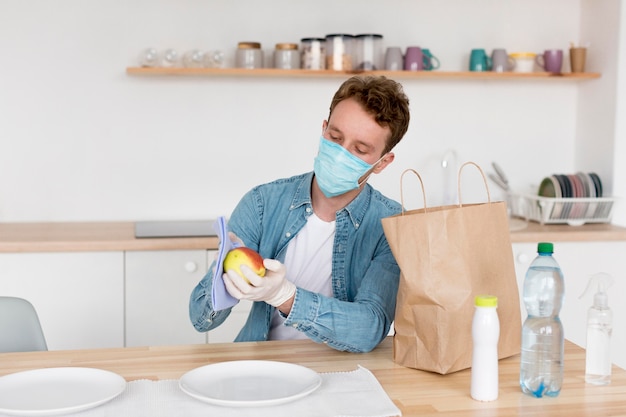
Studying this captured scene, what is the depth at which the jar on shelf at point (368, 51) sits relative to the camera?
132 inches

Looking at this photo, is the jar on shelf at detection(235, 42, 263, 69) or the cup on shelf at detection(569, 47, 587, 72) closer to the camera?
the jar on shelf at detection(235, 42, 263, 69)

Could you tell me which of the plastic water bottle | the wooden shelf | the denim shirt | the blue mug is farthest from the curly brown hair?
the blue mug

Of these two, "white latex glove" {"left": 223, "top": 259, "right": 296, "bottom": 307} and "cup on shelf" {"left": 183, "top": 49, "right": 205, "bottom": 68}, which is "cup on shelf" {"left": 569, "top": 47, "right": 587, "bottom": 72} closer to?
"cup on shelf" {"left": 183, "top": 49, "right": 205, "bottom": 68}

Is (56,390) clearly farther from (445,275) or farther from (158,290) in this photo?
(158,290)

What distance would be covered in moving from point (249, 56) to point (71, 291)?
1.14 meters

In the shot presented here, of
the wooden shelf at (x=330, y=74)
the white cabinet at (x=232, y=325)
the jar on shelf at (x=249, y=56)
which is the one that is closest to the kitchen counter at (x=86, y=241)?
the white cabinet at (x=232, y=325)

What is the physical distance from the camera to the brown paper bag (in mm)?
1527

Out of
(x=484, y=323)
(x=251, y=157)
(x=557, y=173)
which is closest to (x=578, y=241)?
(x=557, y=173)

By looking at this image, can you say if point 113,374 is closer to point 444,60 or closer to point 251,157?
point 251,157

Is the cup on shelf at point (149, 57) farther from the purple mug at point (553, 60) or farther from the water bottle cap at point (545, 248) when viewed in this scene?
the water bottle cap at point (545, 248)

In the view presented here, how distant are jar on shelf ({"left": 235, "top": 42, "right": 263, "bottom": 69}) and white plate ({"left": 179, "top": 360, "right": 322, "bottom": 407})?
76.4 inches

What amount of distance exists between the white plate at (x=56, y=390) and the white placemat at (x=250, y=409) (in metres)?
0.02

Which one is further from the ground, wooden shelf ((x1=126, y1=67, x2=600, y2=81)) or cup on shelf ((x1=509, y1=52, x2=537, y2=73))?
cup on shelf ((x1=509, y1=52, x2=537, y2=73))

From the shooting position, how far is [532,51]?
361cm
